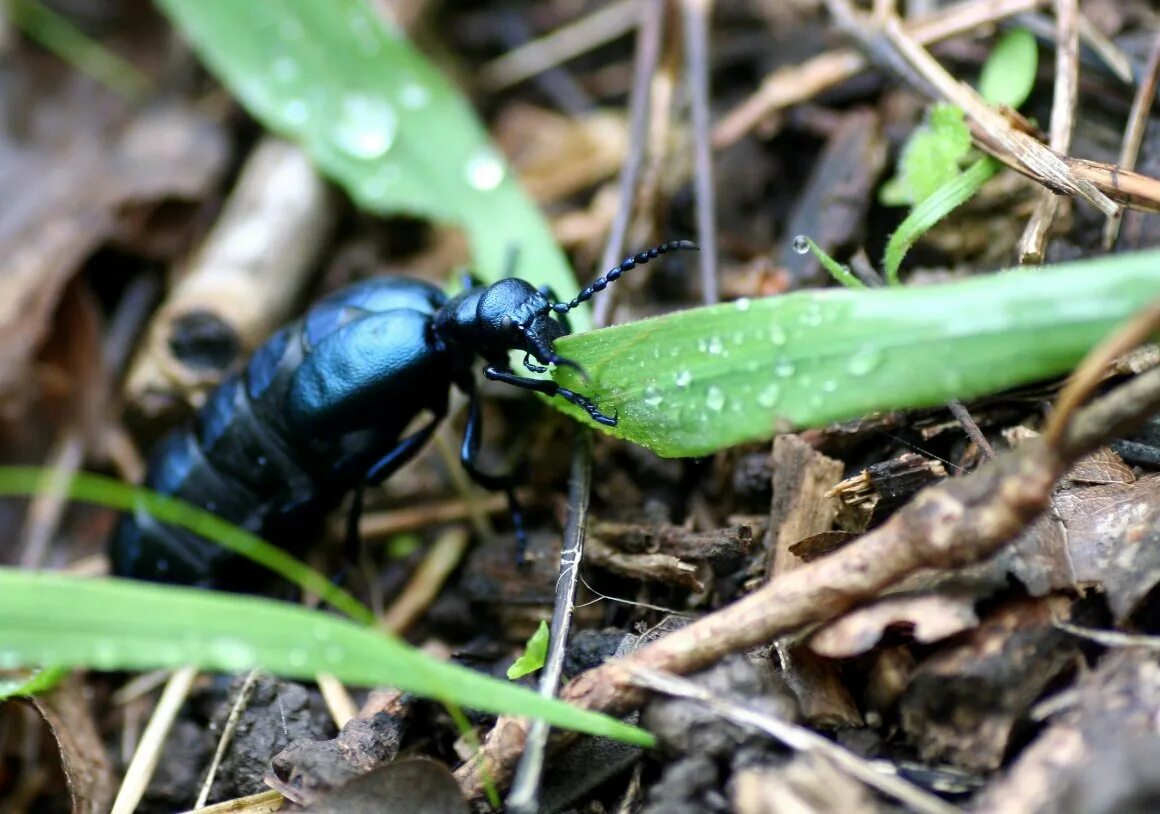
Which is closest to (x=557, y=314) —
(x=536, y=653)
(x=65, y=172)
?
(x=536, y=653)

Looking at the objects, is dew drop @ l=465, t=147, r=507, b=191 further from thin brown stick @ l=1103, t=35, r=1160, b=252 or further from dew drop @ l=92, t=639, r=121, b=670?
dew drop @ l=92, t=639, r=121, b=670

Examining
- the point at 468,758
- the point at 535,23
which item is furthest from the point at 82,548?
the point at 535,23

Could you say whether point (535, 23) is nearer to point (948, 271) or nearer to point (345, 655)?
point (948, 271)

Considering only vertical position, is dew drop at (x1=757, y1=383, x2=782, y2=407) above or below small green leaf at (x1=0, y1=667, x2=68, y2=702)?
above

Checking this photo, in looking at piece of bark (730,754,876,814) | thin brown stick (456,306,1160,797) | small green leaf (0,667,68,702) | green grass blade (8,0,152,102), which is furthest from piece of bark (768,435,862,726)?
green grass blade (8,0,152,102)

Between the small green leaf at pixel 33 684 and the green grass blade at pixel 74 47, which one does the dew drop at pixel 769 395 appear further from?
the green grass blade at pixel 74 47

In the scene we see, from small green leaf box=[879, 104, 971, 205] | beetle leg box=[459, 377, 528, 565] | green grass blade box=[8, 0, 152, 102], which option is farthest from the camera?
green grass blade box=[8, 0, 152, 102]
